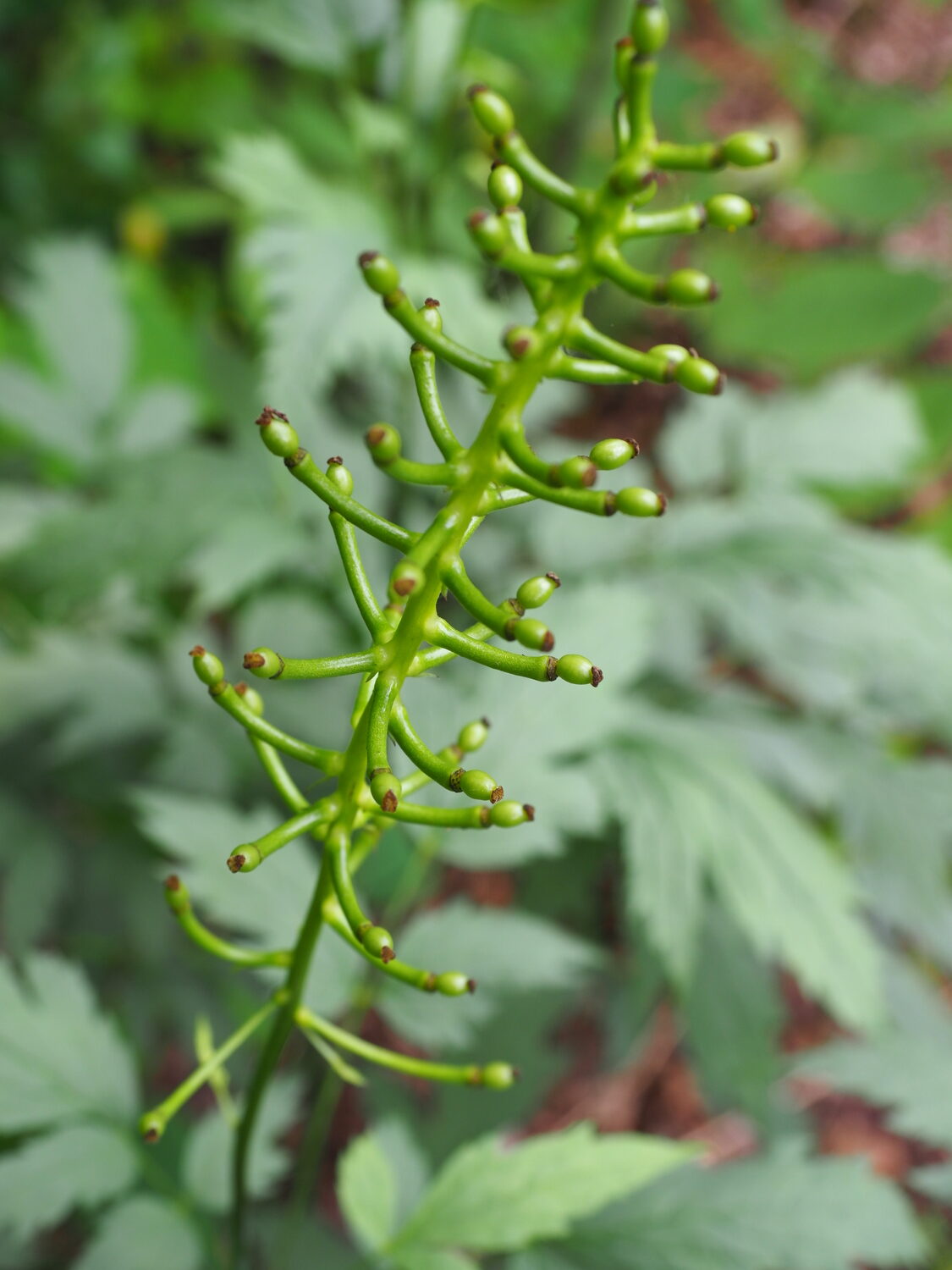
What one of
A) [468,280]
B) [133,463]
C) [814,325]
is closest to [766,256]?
[814,325]

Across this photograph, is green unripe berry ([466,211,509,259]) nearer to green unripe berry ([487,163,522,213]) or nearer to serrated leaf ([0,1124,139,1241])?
green unripe berry ([487,163,522,213])

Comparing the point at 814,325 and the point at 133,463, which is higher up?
the point at 814,325

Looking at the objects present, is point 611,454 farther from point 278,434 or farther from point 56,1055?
point 56,1055

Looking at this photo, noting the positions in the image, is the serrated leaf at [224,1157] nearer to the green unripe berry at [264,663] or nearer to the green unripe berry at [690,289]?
the green unripe berry at [264,663]

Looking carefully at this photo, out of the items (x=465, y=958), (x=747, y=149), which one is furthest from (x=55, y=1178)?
(x=747, y=149)

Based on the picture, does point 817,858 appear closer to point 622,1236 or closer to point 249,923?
point 622,1236

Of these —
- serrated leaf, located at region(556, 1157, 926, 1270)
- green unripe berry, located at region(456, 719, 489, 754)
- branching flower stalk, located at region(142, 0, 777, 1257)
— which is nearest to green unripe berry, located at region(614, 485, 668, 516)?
branching flower stalk, located at region(142, 0, 777, 1257)

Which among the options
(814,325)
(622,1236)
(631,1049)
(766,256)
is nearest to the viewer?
(622,1236)

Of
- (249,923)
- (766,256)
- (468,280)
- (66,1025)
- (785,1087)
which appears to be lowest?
(66,1025)
